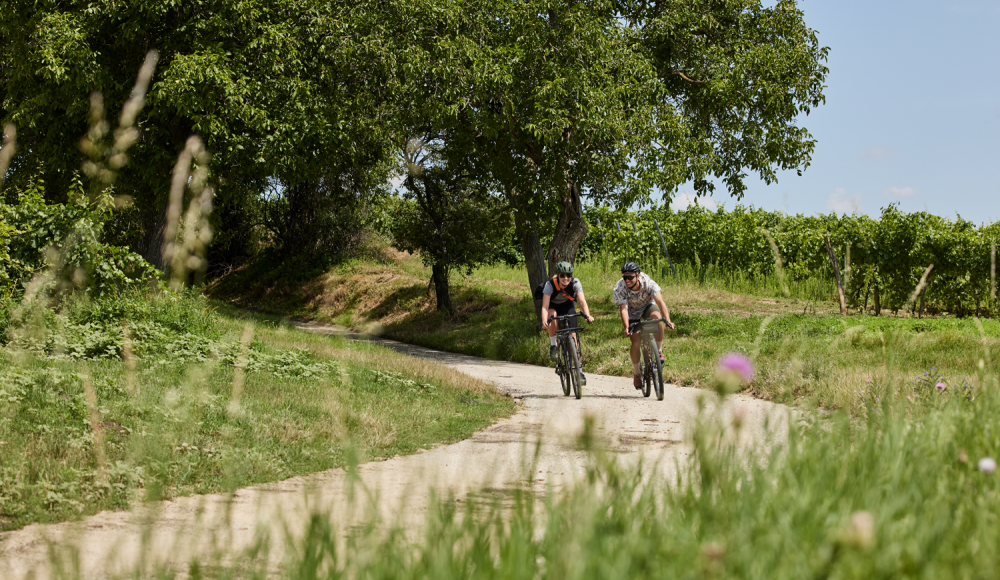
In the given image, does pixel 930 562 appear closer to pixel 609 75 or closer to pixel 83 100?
pixel 609 75

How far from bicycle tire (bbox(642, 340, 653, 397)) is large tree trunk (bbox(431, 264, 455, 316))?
12798 mm

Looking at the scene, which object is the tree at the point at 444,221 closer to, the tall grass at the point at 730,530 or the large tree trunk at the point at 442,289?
the large tree trunk at the point at 442,289

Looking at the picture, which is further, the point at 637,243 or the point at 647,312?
the point at 637,243

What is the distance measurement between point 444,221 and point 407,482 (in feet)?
67.3

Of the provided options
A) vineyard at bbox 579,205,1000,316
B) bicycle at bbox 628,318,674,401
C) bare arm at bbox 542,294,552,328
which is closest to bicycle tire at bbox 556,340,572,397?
bare arm at bbox 542,294,552,328

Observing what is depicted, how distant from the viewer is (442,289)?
78.6 feet

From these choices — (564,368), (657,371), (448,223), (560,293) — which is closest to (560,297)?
(560,293)

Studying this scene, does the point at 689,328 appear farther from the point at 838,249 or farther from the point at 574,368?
the point at 838,249

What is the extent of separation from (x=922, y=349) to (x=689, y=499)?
12463 millimetres

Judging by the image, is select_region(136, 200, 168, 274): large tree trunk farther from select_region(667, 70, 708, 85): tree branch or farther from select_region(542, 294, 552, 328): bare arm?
select_region(667, 70, 708, 85): tree branch

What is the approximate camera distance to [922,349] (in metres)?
13.6

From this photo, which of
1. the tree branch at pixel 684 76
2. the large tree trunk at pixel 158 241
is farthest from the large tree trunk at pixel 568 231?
the large tree trunk at pixel 158 241

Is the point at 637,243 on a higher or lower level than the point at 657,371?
higher

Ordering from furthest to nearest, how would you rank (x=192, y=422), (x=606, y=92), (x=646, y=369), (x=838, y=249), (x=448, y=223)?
(x=838, y=249)
(x=448, y=223)
(x=606, y=92)
(x=646, y=369)
(x=192, y=422)
